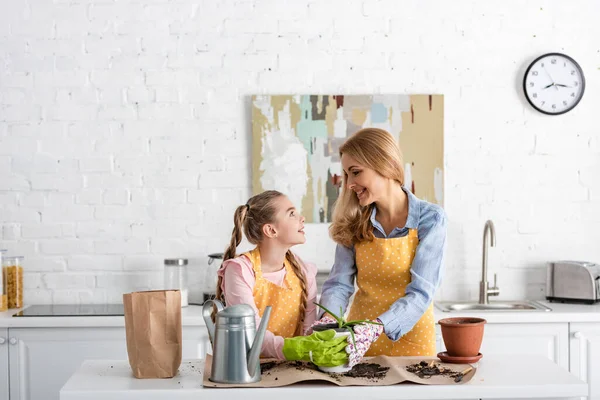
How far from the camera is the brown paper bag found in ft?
6.57

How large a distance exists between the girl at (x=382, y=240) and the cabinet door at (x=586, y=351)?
3.37ft

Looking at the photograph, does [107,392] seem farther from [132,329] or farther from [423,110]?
[423,110]

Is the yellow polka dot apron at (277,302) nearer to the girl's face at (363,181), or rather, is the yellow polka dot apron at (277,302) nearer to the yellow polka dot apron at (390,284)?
the yellow polka dot apron at (390,284)

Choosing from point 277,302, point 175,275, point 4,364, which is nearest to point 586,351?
point 277,302

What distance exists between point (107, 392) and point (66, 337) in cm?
146

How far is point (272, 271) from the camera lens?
2.48 m

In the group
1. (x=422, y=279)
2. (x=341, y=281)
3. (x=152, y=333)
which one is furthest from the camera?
(x=341, y=281)

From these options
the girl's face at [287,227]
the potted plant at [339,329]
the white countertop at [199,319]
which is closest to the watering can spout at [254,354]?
the potted plant at [339,329]

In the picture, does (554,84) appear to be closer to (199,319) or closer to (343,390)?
(199,319)

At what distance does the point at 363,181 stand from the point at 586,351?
4.88 ft

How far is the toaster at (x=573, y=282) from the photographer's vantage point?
344 centimetres

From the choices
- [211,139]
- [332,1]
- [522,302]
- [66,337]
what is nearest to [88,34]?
[211,139]

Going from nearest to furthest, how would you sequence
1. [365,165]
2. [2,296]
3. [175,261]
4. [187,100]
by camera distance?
1. [365,165]
2. [2,296]
3. [175,261]
4. [187,100]

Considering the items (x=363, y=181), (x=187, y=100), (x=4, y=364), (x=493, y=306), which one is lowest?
(x=4, y=364)
